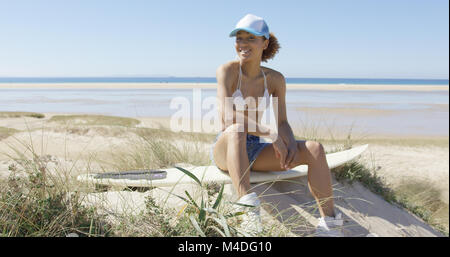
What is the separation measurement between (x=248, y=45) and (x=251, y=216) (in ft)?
4.70

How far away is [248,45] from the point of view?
3.00 metres

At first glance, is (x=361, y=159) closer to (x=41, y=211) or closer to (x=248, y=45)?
(x=248, y=45)

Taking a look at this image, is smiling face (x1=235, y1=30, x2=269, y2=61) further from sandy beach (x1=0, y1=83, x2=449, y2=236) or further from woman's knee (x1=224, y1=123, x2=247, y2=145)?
sandy beach (x1=0, y1=83, x2=449, y2=236)

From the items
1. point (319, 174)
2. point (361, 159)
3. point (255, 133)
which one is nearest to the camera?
point (319, 174)

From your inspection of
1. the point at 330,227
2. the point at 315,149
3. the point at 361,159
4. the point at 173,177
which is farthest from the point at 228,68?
the point at 361,159

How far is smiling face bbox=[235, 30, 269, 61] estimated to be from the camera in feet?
9.79

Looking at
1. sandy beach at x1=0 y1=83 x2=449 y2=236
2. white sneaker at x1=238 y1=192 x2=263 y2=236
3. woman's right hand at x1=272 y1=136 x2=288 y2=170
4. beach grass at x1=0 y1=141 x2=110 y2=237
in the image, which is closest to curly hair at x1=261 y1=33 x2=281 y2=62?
woman's right hand at x1=272 y1=136 x2=288 y2=170

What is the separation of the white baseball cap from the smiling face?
0.23ft

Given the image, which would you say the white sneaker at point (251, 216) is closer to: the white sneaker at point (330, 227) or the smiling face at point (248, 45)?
the white sneaker at point (330, 227)

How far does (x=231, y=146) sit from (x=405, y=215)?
252cm

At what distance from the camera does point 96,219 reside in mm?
2348
